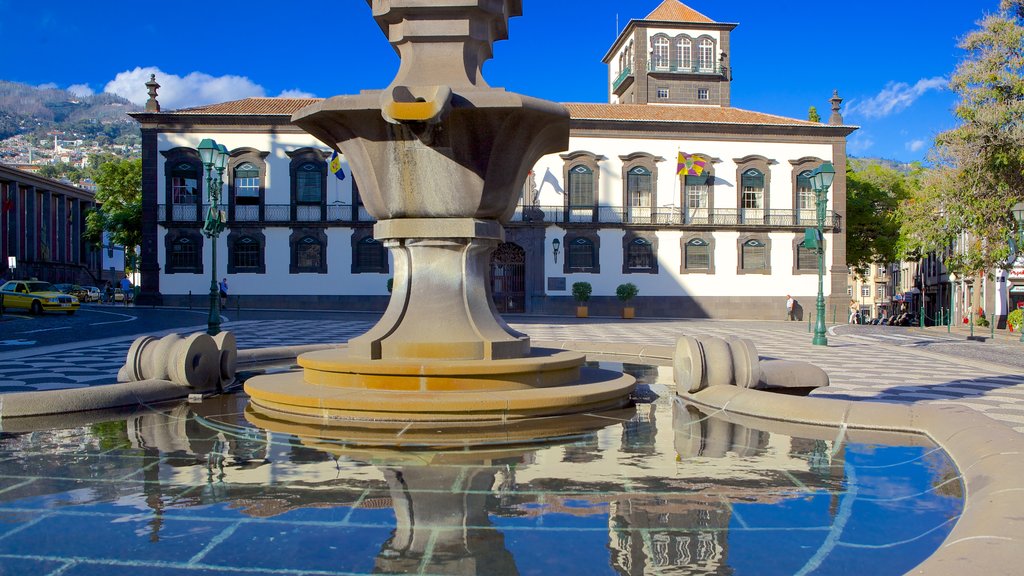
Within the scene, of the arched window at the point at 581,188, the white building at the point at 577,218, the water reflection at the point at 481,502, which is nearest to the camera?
the water reflection at the point at 481,502

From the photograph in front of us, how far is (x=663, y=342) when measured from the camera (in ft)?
54.4

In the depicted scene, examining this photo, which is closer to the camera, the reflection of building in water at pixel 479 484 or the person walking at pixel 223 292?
the reflection of building in water at pixel 479 484

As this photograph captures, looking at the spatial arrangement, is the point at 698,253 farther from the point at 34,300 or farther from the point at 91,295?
the point at 91,295

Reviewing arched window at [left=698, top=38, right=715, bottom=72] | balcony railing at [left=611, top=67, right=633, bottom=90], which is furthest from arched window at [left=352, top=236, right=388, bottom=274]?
arched window at [left=698, top=38, right=715, bottom=72]

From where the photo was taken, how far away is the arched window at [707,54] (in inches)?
1630

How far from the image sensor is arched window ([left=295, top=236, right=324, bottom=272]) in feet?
119

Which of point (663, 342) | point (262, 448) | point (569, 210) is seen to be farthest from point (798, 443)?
point (569, 210)

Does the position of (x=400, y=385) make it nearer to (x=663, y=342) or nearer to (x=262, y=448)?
(x=262, y=448)

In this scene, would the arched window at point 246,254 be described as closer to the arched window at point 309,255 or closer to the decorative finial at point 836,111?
the arched window at point 309,255

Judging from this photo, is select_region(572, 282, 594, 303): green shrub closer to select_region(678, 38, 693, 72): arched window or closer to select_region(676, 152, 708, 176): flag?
select_region(676, 152, 708, 176): flag

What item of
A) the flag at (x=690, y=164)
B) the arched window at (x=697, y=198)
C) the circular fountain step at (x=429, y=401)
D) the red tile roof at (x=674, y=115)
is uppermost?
the red tile roof at (x=674, y=115)

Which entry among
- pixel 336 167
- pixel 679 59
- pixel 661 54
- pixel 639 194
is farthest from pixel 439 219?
pixel 679 59

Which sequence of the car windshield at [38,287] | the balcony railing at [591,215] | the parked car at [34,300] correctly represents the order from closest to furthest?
the parked car at [34,300], the car windshield at [38,287], the balcony railing at [591,215]

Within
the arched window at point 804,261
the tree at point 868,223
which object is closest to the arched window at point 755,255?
the arched window at point 804,261
